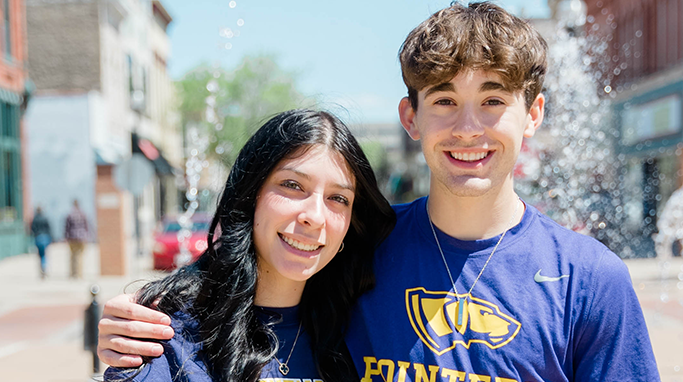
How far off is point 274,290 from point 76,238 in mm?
12335

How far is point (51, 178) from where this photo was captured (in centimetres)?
2245

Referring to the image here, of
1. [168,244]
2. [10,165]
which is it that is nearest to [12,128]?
[10,165]

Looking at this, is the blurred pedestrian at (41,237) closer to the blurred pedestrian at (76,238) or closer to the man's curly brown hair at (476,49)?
the blurred pedestrian at (76,238)

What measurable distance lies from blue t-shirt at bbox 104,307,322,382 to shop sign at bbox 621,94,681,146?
19.2 metres

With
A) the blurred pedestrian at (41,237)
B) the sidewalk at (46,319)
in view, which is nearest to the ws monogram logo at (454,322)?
the sidewalk at (46,319)

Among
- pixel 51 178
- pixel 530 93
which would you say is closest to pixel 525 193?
pixel 530 93

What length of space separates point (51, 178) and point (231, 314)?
2279cm

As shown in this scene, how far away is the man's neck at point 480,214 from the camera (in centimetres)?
213

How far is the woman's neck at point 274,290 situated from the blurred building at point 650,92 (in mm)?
15710

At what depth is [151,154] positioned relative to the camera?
2789cm

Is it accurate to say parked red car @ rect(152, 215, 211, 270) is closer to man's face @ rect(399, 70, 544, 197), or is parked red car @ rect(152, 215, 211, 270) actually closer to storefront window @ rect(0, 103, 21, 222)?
storefront window @ rect(0, 103, 21, 222)

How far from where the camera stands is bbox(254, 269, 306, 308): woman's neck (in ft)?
7.50

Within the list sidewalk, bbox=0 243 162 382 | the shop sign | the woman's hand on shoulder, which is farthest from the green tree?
the woman's hand on shoulder

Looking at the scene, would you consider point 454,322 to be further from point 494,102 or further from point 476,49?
point 476,49
